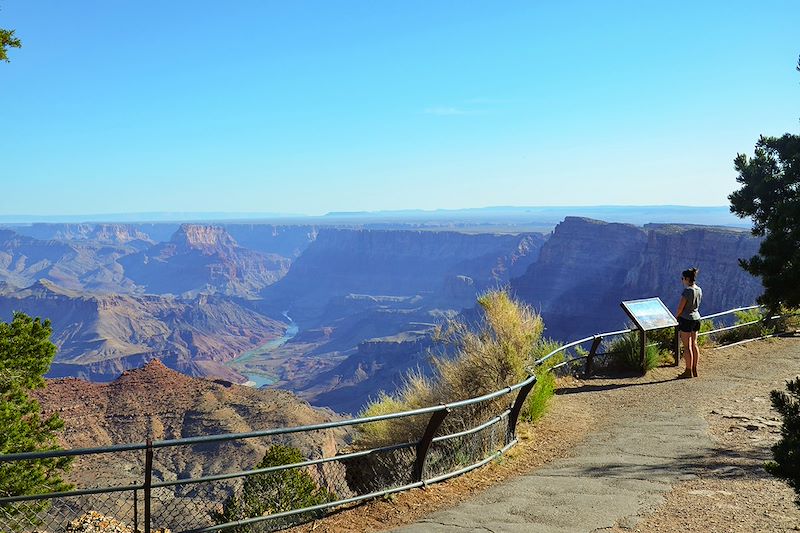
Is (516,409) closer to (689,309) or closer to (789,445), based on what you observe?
(789,445)

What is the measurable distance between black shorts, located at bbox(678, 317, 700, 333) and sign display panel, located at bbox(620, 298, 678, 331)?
0.69 m

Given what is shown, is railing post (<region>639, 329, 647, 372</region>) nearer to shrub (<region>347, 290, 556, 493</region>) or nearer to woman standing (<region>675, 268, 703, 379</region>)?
woman standing (<region>675, 268, 703, 379</region>)

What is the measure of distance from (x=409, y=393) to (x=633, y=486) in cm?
427

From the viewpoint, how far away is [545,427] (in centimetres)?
941

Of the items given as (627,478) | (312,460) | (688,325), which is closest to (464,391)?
(627,478)

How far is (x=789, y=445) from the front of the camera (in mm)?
3525

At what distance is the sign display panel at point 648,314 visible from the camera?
12.4 m

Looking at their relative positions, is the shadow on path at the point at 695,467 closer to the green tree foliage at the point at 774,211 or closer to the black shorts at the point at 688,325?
the green tree foliage at the point at 774,211

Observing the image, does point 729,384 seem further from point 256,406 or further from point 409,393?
point 256,406

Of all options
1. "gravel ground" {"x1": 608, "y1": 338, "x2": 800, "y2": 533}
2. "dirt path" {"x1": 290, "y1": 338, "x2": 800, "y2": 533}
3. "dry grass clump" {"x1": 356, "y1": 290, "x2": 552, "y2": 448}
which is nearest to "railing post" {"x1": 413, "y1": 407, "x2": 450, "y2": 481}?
"dirt path" {"x1": 290, "y1": 338, "x2": 800, "y2": 533}

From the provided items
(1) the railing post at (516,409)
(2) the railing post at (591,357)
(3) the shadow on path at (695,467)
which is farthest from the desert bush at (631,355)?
(1) the railing post at (516,409)

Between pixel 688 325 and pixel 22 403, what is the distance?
55.1 feet

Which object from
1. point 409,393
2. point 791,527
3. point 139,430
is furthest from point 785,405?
point 139,430

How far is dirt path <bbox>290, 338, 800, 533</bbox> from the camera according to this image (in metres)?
5.64
